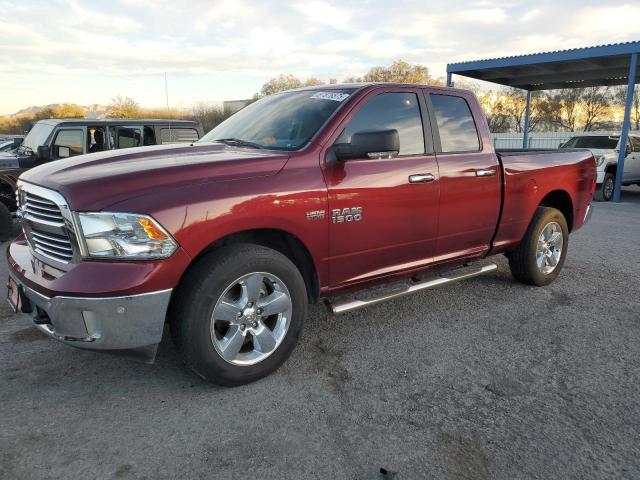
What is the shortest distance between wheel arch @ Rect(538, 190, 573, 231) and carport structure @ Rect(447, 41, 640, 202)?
9360mm

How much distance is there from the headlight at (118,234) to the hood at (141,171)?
73mm

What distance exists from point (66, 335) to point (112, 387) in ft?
1.92

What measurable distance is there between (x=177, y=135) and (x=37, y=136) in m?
2.20

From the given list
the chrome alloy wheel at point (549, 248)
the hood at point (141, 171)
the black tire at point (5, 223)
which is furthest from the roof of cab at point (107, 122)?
the chrome alloy wheel at point (549, 248)

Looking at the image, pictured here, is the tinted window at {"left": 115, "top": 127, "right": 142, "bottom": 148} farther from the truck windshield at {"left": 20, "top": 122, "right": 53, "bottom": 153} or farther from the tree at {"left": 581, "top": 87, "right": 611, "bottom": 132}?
the tree at {"left": 581, "top": 87, "right": 611, "bottom": 132}

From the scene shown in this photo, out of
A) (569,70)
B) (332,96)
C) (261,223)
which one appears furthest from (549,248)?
(569,70)

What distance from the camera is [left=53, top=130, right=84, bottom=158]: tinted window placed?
779 cm

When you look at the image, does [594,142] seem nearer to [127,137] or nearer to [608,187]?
[608,187]

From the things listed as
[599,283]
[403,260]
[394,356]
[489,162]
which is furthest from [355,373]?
[599,283]

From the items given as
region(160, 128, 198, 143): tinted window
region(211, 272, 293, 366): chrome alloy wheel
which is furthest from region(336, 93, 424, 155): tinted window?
region(160, 128, 198, 143): tinted window

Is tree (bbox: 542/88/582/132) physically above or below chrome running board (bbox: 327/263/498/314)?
above

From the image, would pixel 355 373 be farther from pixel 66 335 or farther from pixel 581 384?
pixel 66 335

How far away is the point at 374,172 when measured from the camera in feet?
11.5

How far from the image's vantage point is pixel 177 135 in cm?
891
